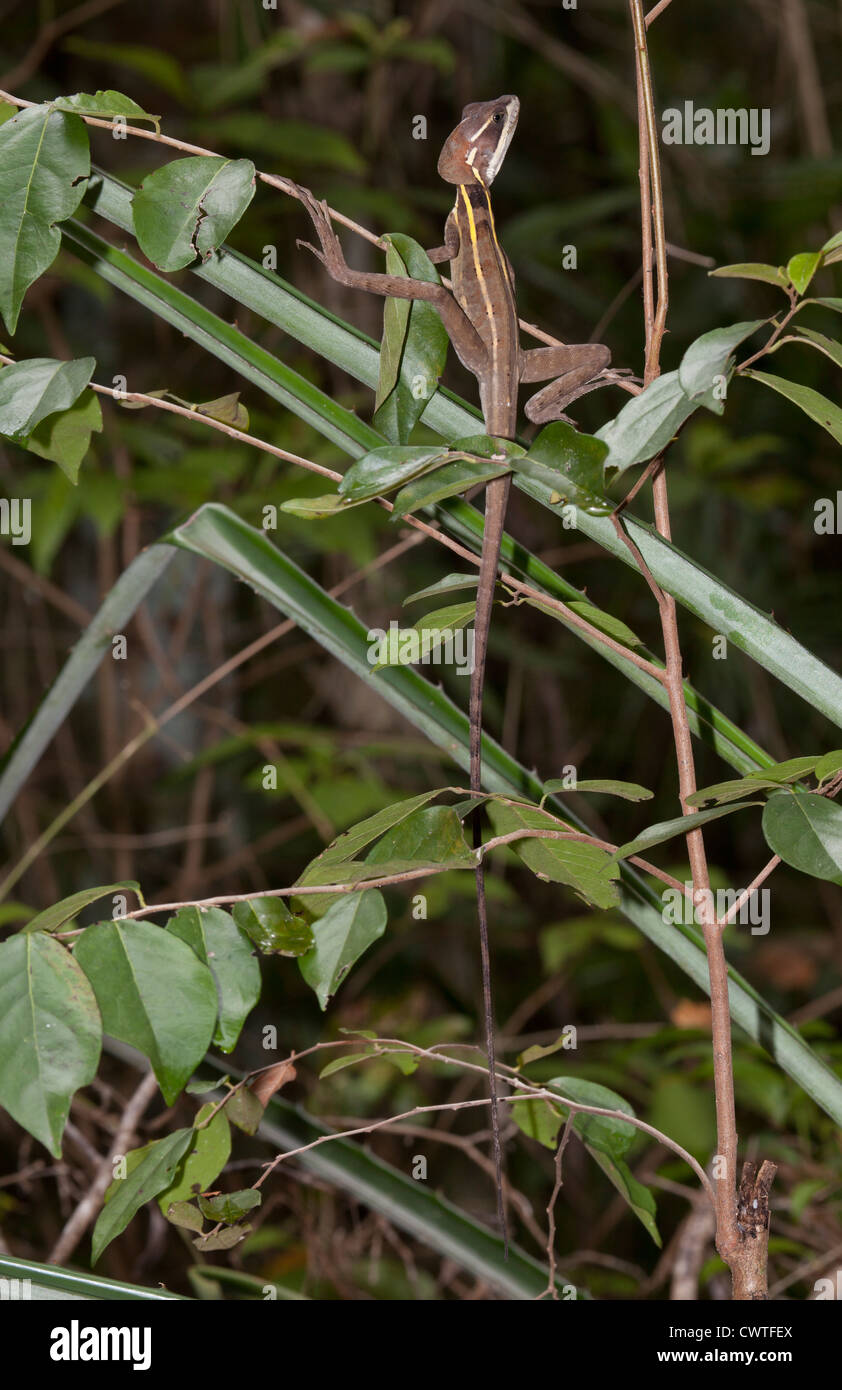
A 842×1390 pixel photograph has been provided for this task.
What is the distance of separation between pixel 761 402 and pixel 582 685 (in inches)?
37.4

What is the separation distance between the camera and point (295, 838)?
2645 mm

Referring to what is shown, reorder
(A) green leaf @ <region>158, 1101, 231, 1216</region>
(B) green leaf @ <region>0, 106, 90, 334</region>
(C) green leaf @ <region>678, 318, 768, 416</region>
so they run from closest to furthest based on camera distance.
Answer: (C) green leaf @ <region>678, 318, 768, 416</region>, (B) green leaf @ <region>0, 106, 90, 334</region>, (A) green leaf @ <region>158, 1101, 231, 1216</region>

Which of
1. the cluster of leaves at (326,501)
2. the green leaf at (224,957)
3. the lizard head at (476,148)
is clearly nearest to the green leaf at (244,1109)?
the cluster of leaves at (326,501)

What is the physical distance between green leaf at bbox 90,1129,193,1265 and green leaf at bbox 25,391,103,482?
0.40 metres

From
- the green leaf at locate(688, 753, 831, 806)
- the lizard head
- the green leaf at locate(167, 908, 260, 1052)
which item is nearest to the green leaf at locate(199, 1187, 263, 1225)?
the green leaf at locate(167, 908, 260, 1052)

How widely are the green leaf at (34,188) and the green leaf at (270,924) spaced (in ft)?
1.09

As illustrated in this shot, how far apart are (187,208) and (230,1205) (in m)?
0.56

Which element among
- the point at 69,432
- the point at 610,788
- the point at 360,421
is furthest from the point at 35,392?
the point at 610,788

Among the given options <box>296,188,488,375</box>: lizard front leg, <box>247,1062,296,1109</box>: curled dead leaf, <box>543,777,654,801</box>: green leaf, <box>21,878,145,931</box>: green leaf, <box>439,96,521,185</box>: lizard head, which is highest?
<box>439,96,521,185</box>: lizard head

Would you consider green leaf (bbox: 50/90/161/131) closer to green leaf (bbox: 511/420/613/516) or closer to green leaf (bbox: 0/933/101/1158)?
green leaf (bbox: 511/420/613/516)

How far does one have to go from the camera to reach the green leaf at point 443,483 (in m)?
0.51

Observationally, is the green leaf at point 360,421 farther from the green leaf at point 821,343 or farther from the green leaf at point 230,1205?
the green leaf at point 230,1205

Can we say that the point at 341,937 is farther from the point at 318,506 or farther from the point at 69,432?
the point at 69,432

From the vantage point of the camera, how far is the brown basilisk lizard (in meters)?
0.67
